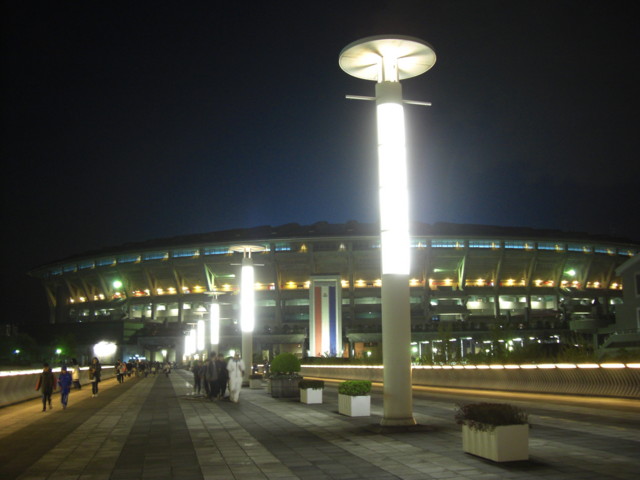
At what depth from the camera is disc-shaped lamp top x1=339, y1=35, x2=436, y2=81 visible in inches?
563

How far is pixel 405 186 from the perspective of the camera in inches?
570

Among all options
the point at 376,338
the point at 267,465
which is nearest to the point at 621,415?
the point at 267,465

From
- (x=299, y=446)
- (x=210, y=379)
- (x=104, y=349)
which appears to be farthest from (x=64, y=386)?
(x=104, y=349)

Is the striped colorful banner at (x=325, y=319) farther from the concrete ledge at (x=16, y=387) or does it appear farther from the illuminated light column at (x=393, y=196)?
the illuminated light column at (x=393, y=196)

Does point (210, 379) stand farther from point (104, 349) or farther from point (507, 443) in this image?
point (104, 349)

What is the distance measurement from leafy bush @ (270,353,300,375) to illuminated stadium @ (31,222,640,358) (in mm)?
67554

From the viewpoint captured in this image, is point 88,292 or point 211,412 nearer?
point 211,412

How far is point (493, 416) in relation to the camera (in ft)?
31.1

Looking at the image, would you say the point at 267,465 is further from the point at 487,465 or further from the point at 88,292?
the point at 88,292

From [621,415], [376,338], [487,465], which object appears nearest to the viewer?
[487,465]

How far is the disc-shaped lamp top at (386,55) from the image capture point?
14.3 metres

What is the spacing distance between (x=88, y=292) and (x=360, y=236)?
5527cm

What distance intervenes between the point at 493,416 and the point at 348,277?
311 feet

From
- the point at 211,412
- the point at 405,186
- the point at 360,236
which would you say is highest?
the point at 360,236
